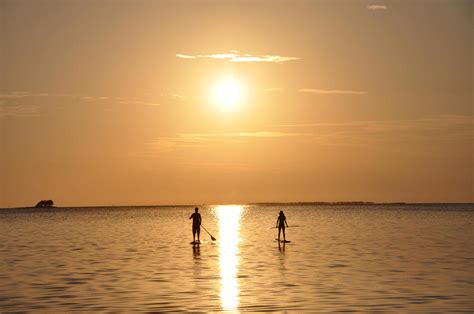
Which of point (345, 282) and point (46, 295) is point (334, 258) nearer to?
point (345, 282)

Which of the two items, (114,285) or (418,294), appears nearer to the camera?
(418,294)

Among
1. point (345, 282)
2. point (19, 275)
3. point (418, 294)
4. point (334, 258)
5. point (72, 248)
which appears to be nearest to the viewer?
point (418, 294)

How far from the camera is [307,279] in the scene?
88.9ft

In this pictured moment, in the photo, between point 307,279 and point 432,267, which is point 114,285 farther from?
point 432,267

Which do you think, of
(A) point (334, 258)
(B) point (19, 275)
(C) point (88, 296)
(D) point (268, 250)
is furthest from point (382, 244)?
(C) point (88, 296)

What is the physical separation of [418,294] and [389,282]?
3.06 metres

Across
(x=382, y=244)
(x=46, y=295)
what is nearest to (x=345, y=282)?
(x=46, y=295)

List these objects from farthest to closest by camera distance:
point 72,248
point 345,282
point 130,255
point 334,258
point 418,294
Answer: point 72,248 < point 130,255 < point 334,258 < point 345,282 < point 418,294

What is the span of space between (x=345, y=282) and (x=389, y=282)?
1.50m

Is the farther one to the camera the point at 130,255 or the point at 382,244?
the point at 382,244

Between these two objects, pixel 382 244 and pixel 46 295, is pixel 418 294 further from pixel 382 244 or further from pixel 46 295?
pixel 382 244

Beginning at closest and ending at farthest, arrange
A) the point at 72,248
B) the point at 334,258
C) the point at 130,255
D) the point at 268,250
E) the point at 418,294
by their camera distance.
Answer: the point at 418,294
the point at 334,258
the point at 130,255
the point at 268,250
the point at 72,248

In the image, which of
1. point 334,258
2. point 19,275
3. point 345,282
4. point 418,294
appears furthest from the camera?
point 334,258

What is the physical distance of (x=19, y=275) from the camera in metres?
30.0
